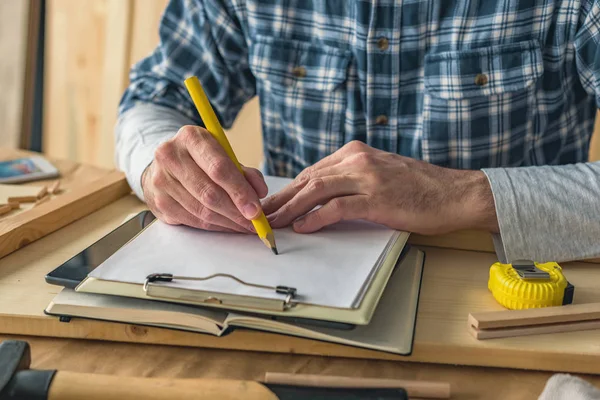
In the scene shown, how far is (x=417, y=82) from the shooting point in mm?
1231

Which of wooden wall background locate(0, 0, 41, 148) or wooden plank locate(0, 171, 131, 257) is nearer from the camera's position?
wooden plank locate(0, 171, 131, 257)

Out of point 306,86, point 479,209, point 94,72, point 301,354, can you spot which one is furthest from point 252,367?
point 94,72

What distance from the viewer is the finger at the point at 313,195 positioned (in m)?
0.86

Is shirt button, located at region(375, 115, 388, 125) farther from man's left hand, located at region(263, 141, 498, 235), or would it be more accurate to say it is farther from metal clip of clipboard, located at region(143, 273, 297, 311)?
metal clip of clipboard, located at region(143, 273, 297, 311)

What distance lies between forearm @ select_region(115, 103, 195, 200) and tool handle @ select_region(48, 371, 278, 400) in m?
0.55

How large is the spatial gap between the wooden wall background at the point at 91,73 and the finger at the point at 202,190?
4.40 feet

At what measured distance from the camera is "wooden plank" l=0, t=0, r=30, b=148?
2.33 m

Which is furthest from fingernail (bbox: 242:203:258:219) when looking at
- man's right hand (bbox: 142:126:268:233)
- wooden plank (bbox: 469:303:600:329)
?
wooden plank (bbox: 469:303:600:329)

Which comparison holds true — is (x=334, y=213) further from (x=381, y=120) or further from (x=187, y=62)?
(x=187, y=62)

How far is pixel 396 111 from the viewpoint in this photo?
124 cm

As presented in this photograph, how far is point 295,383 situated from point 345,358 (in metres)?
0.08

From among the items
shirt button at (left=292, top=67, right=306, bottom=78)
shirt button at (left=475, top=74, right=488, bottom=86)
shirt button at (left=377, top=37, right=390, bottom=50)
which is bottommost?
shirt button at (left=292, top=67, right=306, bottom=78)

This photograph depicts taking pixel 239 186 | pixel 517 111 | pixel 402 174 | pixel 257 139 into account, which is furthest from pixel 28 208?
pixel 257 139

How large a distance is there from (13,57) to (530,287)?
2091 mm
